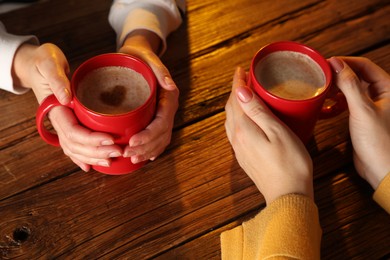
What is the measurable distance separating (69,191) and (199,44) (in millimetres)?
478

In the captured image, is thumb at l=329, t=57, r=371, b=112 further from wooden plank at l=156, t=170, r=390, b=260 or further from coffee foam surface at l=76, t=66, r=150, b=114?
coffee foam surface at l=76, t=66, r=150, b=114

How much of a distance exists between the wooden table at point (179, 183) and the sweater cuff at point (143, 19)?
4 centimetres

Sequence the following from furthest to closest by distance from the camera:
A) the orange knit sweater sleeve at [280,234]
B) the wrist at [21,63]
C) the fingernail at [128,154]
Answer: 1. the wrist at [21,63]
2. the fingernail at [128,154]
3. the orange knit sweater sleeve at [280,234]

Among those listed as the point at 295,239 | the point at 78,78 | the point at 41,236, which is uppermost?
the point at 78,78

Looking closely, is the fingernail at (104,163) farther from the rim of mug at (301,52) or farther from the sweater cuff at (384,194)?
the sweater cuff at (384,194)

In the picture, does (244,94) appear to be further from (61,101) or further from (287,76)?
(61,101)

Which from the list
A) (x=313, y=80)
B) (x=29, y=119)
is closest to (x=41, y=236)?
(x=29, y=119)

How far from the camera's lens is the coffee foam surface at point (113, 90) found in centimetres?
73

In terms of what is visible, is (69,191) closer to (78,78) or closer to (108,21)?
(78,78)

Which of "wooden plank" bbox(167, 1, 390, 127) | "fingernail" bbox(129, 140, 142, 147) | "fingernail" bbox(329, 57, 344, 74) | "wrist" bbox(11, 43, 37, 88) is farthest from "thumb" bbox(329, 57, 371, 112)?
"wrist" bbox(11, 43, 37, 88)

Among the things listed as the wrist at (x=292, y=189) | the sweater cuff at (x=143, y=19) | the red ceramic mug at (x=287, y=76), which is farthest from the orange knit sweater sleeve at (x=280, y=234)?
the sweater cuff at (x=143, y=19)

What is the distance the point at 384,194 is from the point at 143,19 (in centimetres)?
63

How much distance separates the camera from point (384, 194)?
0.77 meters

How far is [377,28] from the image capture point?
1.08 m
